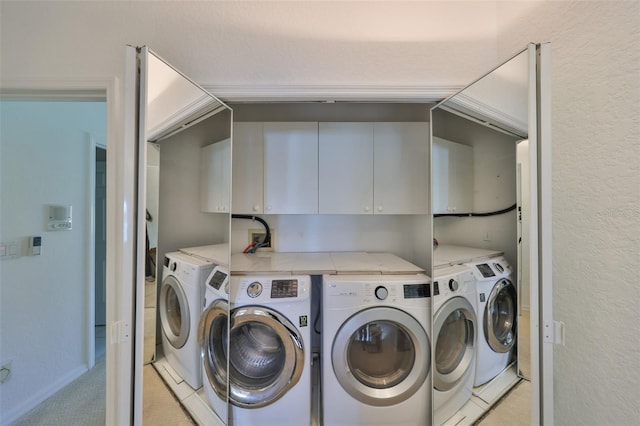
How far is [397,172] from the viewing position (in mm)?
1625

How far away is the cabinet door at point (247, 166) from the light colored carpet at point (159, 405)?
39.8 inches

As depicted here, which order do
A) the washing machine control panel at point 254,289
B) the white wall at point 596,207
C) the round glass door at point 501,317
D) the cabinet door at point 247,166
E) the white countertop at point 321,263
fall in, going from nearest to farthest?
1. the white wall at point 596,207
2. the round glass door at point 501,317
3. the washing machine control panel at point 254,289
4. the white countertop at point 321,263
5. the cabinet door at point 247,166

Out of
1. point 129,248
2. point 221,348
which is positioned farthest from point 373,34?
point 221,348

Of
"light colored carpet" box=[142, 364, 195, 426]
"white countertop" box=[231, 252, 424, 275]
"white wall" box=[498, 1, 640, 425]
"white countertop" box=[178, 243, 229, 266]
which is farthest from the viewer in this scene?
"white countertop" box=[231, 252, 424, 275]

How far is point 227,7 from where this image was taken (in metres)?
1.20

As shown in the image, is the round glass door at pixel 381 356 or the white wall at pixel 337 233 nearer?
the round glass door at pixel 381 356

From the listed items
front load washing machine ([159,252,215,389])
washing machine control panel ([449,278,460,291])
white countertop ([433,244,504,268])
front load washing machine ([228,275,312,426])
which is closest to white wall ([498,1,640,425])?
white countertop ([433,244,504,268])

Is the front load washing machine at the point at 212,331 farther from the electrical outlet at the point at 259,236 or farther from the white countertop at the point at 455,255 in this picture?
the white countertop at the point at 455,255

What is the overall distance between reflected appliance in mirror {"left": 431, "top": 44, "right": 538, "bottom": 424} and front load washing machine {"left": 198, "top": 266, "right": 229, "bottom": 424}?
3.97 ft

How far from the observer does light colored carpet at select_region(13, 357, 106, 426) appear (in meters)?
1.44

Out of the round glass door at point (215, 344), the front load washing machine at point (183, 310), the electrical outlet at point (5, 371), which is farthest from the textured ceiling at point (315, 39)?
the electrical outlet at point (5, 371)

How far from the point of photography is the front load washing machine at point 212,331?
1.19 meters

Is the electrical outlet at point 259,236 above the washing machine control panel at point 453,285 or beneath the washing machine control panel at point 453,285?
above

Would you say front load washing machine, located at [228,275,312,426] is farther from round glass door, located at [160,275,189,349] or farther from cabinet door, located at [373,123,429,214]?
cabinet door, located at [373,123,429,214]
